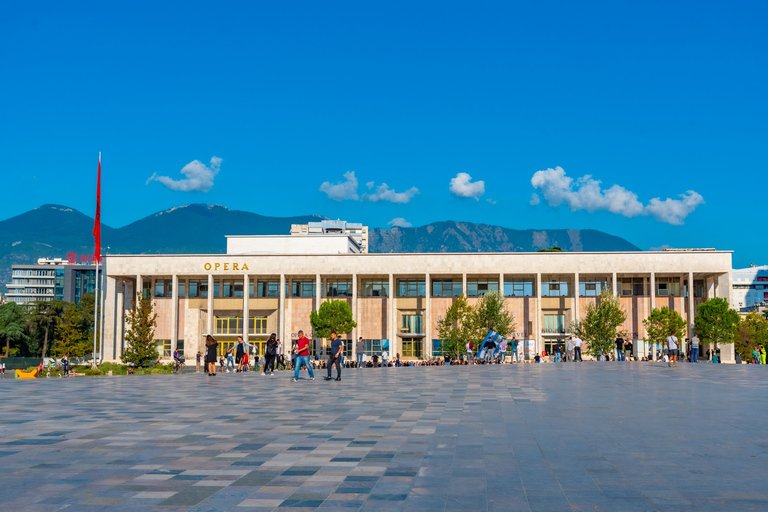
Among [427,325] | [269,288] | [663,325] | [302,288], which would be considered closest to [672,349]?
[663,325]

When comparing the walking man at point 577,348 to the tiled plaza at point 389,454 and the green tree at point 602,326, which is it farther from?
the tiled plaza at point 389,454

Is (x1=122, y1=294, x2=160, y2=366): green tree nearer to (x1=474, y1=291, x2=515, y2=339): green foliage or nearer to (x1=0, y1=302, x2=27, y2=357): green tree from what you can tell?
(x1=474, y1=291, x2=515, y2=339): green foliage

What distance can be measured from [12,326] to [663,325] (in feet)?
273

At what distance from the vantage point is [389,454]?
9617 millimetres

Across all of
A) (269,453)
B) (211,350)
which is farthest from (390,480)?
(211,350)

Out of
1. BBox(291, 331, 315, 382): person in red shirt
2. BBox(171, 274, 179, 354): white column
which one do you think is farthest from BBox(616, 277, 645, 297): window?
BBox(291, 331, 315, 382): person in red shirt

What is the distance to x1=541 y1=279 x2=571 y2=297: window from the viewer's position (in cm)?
7519

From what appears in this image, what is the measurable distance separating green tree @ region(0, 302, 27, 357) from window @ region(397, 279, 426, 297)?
185 feet

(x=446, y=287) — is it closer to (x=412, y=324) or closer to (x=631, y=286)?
(x=412, y=324)

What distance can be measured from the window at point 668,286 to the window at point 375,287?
95.1 feet

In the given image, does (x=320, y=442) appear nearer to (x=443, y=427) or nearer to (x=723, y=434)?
(x=443, y=427)

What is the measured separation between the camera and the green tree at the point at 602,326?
6525cm

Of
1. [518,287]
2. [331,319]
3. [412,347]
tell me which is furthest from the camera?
[412,347]

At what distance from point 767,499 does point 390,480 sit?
12.4ft
